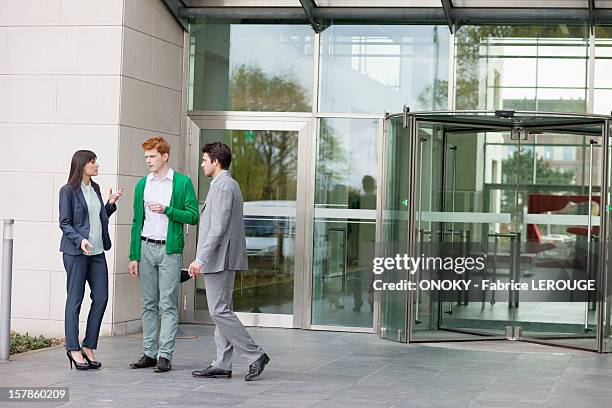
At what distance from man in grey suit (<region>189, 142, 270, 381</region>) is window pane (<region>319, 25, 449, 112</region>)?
388cm

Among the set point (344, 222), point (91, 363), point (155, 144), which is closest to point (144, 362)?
point (91, 363)

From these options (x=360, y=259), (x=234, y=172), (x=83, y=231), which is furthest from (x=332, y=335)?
(x=83, y=231)

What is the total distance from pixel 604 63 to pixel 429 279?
297 cm

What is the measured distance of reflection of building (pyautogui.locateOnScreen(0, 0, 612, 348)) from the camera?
35.1 feet

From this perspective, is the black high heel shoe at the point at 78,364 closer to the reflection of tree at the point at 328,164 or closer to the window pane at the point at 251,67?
the reflection of tree at the point at 328,164

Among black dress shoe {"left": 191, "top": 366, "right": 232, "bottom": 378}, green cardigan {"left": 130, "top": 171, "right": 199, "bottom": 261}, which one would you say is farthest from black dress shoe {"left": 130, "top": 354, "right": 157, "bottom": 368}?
green cardigan {"left": 130, "top": 171, "right": 199, "bottom": 261}

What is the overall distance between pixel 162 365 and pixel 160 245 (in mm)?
930

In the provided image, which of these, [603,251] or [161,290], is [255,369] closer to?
[161,290]

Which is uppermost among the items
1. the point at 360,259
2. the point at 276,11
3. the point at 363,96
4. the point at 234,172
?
the point at 276,11

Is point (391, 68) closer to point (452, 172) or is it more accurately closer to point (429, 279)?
point (452, 172)

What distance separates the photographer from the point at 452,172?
11250 millimetres

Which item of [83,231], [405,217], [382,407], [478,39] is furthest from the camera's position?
[478,39]

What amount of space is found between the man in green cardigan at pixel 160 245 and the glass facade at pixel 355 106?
11.0 feet

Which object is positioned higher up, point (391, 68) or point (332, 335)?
point (391, 68)
